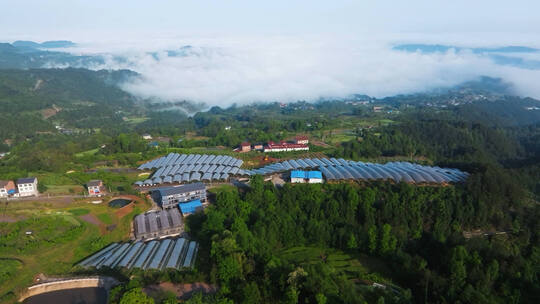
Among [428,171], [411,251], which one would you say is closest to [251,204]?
[411,251]

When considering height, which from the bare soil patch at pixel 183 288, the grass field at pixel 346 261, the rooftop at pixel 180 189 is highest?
the rooftop at pixel 180 189

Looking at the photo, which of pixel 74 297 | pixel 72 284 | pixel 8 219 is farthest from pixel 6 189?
pixel 74 297

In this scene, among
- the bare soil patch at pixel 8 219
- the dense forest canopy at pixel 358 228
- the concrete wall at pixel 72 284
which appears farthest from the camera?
the bare soil patch at pixel 8 219

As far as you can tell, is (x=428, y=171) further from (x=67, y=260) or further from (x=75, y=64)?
(x=75, y=64)

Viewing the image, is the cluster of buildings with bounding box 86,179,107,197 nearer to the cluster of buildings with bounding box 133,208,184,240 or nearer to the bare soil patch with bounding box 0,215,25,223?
the bare soil patch with bounding box 0,215,25,223

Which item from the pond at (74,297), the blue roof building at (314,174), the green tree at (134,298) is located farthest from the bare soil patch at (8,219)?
the blue roof building at (314,174)

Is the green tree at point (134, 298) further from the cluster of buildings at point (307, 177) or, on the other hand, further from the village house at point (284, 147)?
the village house at point (284, 147)
